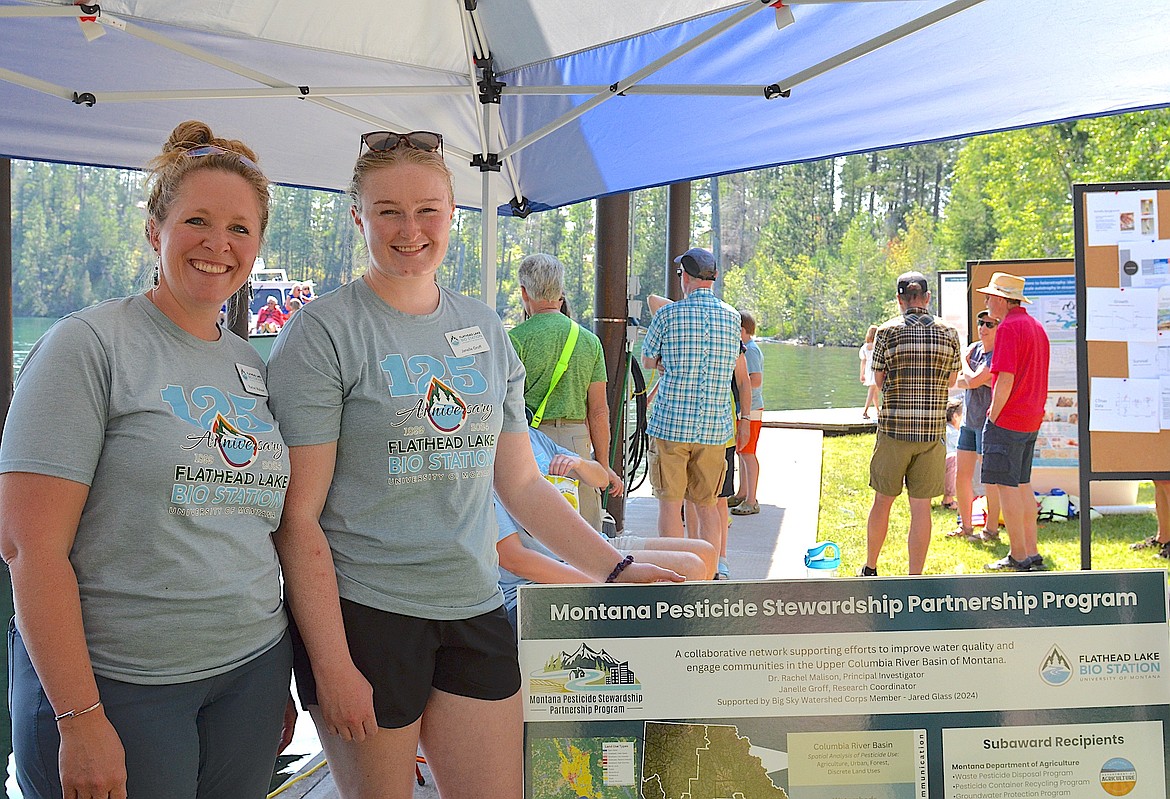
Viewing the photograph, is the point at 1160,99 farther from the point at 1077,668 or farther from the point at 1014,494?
the point at 1014,494

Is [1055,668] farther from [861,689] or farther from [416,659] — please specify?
[416,659]

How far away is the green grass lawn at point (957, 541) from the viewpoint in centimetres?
623

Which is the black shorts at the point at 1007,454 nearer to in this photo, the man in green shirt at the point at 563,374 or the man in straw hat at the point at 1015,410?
the man in straw hat at the point at 1015,410

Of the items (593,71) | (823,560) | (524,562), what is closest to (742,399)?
(823,560)

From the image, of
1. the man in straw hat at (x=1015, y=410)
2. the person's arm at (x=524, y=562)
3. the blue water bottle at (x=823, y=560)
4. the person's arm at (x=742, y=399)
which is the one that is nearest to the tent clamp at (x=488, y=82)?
the person's arm at (x=524, y=562)

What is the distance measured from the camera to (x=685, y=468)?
5.24 metres

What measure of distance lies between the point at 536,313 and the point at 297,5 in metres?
1.70

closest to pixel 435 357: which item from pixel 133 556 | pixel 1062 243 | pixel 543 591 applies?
pixel 543 591

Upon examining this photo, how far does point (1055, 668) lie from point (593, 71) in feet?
8.27

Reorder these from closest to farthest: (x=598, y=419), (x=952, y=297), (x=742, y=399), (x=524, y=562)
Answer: (x=524, y=562)
(x=598, y=419)
(x=742, y=399)
(x=952, y=297)

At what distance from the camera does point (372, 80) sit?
346 centimetres

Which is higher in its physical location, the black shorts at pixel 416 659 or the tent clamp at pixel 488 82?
the tent clamp at pixel 488 82

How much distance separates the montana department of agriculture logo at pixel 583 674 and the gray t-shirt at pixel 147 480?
421mm

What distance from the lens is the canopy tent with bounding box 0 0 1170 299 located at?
275 cm
